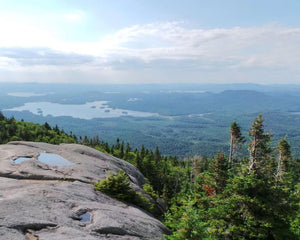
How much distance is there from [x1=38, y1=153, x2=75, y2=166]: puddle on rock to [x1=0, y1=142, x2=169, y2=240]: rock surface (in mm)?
782

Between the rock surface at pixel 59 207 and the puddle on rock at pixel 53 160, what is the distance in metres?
0.78

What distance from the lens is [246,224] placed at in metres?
13.4

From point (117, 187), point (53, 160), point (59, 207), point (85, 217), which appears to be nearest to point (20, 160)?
point (53, 160)

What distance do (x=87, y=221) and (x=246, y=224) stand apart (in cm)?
947

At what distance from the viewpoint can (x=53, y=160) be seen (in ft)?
73.6

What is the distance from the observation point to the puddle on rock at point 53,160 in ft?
71.4

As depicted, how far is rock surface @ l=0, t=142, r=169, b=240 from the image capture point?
36.6ft

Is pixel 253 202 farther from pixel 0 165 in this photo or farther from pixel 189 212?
pixel 0 165

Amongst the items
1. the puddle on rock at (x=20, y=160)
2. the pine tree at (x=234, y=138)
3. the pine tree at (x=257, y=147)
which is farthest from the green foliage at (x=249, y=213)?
the pine tree at (x=234, y=138)

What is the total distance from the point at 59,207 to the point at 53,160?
9890 millimetres

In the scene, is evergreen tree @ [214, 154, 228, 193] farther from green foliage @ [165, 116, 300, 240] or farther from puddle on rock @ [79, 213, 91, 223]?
puddle on rock @ [79, 213, 91, 223]

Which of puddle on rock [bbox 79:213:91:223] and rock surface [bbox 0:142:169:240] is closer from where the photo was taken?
rock surface [bbox 0:142:169:240]

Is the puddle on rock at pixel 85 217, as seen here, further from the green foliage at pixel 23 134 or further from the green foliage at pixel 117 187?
the green foliage at pixel 23 134

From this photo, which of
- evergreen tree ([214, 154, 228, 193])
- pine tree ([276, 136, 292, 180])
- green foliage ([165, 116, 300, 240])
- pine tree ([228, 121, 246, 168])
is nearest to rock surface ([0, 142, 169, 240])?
green foliage ([165, 116, 300, 240])
